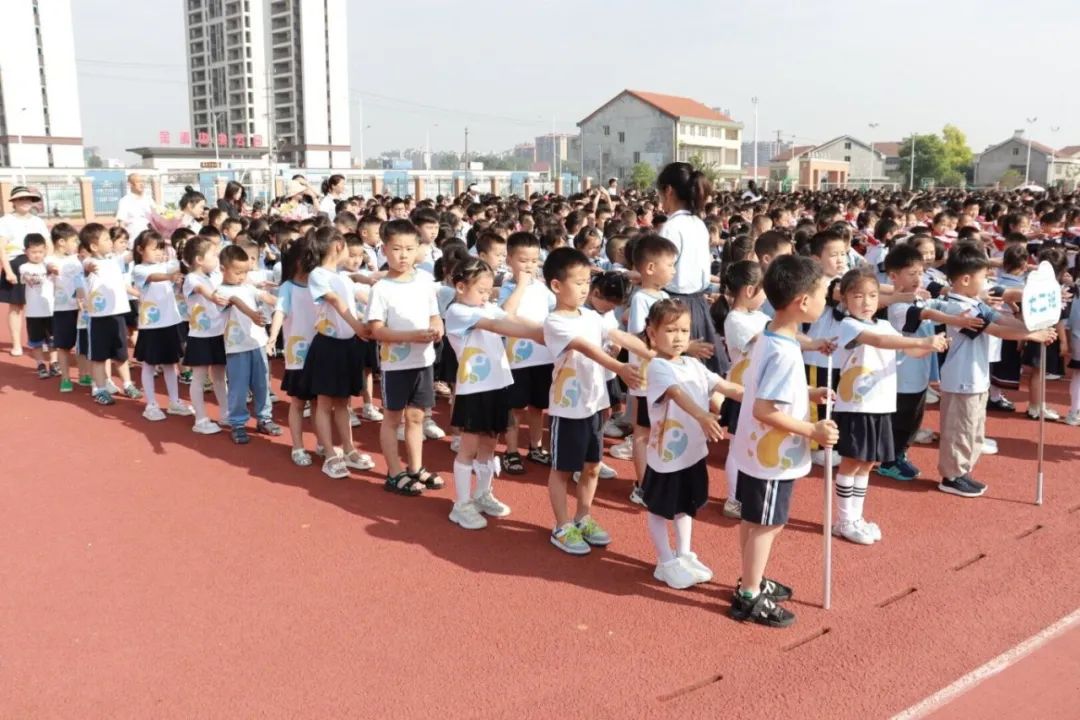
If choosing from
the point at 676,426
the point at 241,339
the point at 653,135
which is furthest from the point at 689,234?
the point at 653,135

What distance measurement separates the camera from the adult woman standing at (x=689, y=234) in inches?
188

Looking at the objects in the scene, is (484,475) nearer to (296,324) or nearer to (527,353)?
(527,353)

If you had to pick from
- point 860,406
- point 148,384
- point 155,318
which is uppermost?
point 155,318

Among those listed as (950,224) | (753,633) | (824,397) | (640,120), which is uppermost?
(640,120)

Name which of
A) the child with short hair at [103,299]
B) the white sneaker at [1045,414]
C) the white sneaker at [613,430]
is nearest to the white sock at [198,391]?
the child with short hair at [103,299]

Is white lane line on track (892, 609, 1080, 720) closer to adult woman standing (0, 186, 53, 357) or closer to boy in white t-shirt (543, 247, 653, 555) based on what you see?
boy in white t-shirt (543, 247, 653, 555)

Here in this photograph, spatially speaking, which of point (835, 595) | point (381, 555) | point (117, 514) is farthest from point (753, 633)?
point (117, 514)

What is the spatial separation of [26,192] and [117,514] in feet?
17.9

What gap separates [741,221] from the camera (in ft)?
33.3

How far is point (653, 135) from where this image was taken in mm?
68125

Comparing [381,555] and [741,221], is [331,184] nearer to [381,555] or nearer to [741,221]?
[741,221]

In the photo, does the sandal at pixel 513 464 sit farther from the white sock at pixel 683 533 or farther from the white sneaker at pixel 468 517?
the white sock at pixel 683 533

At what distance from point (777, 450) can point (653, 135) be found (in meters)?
68.1

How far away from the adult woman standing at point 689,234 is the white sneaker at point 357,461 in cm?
223
